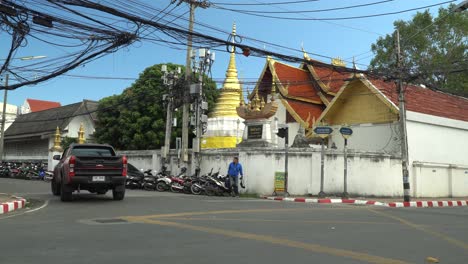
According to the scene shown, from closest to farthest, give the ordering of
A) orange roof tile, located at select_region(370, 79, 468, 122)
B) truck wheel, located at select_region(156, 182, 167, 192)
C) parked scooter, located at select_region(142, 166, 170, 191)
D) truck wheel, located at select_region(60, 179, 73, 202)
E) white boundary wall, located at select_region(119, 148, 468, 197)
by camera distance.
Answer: truck wheel, located at select_region(60, 179, 73, 202) < white boundary wall, located at select_region(119, 148, 468, 197) < truck wheel, located at select_region(156, 182, 167, 192) < parked scooter, located at select_region(142, 166, 170, 191) < orange roof tile, located at select_region(370, 79, 468, 122)

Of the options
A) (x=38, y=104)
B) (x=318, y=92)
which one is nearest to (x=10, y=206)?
(x=318, y=92)

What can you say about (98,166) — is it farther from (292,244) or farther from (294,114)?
(294,114)

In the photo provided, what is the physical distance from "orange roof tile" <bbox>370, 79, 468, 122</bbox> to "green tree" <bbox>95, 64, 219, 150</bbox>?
42.2 feet

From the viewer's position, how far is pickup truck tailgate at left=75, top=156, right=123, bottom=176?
13.6m

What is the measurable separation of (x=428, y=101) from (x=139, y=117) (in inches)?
778

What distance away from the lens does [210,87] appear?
38656mm

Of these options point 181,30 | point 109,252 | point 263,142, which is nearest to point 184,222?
point 109,252

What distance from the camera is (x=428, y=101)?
2627 cm

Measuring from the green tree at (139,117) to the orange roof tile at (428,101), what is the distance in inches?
506

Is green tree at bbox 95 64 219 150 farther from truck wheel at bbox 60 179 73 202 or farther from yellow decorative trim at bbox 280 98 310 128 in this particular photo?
truck wheel at bbox 60 179 73 202

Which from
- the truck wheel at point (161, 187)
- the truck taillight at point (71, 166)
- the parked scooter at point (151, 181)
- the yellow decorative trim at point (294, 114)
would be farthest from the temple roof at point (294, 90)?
the truck taillight at point (71, 166)

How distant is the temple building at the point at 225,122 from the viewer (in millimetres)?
34250

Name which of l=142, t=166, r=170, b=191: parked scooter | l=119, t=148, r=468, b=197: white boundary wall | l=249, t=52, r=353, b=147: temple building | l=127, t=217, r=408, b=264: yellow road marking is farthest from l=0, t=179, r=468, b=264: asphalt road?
l=249, t=52, r=353, b=147: temple building

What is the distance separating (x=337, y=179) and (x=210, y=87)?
20.0 m
